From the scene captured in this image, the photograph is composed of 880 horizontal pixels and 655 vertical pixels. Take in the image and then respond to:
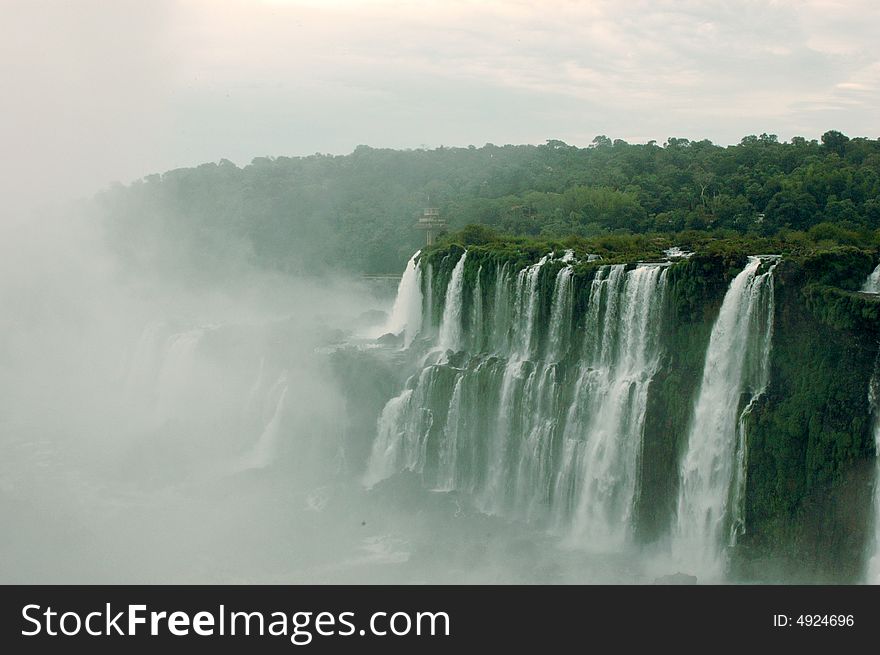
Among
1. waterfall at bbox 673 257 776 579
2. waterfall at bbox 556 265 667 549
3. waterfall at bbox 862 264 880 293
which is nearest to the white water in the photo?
waterfall at bbox 556 265 667 549

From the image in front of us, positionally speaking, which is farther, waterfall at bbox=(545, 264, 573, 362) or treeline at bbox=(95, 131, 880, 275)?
treeline at bbox=(95, 131, 880, 275)

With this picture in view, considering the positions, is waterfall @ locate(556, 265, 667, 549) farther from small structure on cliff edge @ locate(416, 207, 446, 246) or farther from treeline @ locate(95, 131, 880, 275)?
small structure on cliff edge @ locate(416, 207, 446, 246)

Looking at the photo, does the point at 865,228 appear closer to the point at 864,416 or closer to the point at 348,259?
the point at 864,416

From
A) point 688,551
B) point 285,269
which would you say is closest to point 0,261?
point 285,269

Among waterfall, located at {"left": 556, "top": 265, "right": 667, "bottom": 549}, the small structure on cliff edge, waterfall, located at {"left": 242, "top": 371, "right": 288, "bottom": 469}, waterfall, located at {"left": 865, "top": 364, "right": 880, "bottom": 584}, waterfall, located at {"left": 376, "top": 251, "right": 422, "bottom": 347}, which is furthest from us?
the small structure on cliff edge

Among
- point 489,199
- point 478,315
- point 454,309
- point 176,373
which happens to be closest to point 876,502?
point 478,315

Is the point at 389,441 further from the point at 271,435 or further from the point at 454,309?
the point at 271,435
